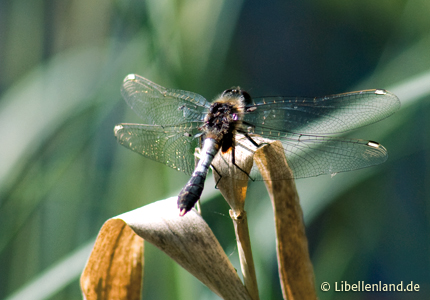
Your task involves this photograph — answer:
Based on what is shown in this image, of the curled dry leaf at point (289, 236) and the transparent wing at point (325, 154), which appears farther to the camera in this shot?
the transparent wing at point (325, 154)

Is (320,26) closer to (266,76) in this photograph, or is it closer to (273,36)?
(273,36)

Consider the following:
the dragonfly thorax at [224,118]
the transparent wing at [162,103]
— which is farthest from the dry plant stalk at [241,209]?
the transparent wing at [162,103]

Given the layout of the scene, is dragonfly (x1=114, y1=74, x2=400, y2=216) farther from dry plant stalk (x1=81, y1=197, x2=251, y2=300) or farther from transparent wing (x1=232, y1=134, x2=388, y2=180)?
dry plant stalk (x1=81, y1=197, x2=251, y2=300)

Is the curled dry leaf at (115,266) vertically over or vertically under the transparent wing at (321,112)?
under

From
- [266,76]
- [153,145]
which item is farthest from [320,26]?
[153,145]

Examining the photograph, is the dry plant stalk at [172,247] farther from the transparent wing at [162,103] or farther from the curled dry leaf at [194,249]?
the transparent wing at [162,103]

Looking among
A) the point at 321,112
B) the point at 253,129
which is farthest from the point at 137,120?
the point at 321,112
